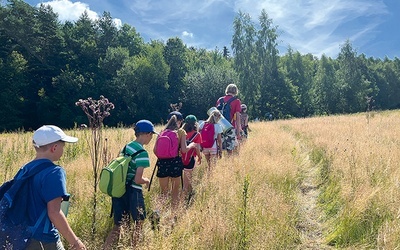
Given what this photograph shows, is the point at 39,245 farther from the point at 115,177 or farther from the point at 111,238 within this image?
the point at 111,238

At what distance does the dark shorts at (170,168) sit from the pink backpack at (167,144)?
0.13 meters

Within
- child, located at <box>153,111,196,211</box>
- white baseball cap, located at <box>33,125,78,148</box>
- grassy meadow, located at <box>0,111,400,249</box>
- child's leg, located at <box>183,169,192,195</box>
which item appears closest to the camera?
white baseball cap, located at <box>33,125,78,148</box>

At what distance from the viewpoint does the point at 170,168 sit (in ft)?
15.6

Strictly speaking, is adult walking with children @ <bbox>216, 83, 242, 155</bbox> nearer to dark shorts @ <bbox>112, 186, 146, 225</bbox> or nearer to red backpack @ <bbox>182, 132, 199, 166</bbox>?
red backpack @ <bbox>182, 132, 199, 166</bbox>

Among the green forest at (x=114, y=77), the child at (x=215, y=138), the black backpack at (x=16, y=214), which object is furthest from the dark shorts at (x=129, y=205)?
the green forest at (x=114, y=77)

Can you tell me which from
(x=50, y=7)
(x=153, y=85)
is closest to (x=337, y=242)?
(x=153, y=85)

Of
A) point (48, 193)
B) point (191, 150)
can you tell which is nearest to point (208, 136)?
point (191, 150)

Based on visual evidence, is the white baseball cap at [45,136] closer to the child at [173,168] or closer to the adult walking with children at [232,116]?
the child at [173,168]

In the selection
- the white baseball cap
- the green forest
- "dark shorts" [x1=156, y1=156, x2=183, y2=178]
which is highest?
the green forest

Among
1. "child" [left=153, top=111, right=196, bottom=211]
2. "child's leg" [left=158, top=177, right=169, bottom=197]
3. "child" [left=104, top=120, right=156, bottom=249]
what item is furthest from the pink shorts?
"child" [left=104, top=120, right=156, bottom=249]

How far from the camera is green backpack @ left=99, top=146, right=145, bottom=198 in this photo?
336 cm

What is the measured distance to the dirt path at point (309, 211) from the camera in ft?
12.0

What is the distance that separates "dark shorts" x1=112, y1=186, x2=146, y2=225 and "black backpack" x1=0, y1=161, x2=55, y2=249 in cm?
136

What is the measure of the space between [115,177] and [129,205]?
0.49 m
